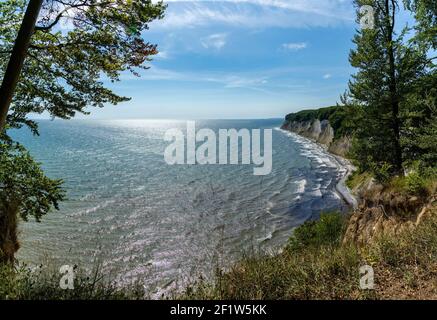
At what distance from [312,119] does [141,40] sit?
107323mm

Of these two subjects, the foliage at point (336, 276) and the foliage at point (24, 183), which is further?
the foliage at point (24, 183)

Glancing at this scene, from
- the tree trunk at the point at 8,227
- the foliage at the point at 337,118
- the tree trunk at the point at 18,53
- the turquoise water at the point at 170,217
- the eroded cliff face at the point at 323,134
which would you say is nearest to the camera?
the tree trunk at the point at 18,53

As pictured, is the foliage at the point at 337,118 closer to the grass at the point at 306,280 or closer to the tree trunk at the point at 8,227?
the grass at the point at 306,280

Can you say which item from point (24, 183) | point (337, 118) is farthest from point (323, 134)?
point (24, 183)

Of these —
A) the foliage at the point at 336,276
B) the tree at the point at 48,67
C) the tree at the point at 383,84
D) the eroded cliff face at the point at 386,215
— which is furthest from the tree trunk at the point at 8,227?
the tree at the point at 383,84

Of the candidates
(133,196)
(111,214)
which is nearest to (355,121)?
(111,214)

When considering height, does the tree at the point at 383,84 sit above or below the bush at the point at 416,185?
above

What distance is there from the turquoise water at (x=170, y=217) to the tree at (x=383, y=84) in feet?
24.9

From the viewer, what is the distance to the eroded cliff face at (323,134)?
206 feet

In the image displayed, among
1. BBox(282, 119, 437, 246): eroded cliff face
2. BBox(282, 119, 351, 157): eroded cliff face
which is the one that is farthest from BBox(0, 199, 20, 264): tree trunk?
BBox(282, 119, 351, 157): eroded cliff face

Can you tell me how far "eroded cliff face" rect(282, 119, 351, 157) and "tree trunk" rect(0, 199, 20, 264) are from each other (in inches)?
1850

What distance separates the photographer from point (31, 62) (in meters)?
8.78

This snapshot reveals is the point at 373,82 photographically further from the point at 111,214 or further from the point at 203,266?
the point at 111,214

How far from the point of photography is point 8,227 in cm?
822
